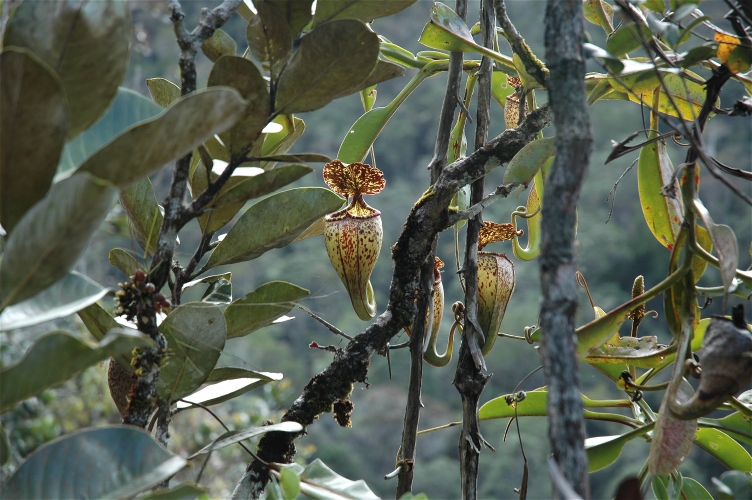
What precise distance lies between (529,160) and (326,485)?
0.93 feet

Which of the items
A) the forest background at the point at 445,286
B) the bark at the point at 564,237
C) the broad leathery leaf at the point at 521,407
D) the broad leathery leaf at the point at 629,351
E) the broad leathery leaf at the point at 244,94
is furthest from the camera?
the forest background at the point at 445,286

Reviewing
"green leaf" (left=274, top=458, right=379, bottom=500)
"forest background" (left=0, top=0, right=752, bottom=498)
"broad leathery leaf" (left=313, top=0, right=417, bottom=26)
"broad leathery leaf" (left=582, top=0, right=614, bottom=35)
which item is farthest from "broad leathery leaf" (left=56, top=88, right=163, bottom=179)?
"forest background" (left=0, top=0, right=752, bottom=498)

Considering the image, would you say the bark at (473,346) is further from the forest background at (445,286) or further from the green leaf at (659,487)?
the forest background at (445,286)

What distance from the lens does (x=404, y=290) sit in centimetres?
50

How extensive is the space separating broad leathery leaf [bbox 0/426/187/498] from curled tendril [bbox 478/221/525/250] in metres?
0.42

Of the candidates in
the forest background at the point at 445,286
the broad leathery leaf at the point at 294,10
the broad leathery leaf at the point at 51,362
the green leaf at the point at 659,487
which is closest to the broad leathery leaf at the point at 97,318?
the broad leathery leaf at the point at 51,362

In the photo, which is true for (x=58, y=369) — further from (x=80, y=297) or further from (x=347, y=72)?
(x=347, y=72)

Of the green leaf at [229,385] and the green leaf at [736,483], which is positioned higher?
the green leaf at [736,483]

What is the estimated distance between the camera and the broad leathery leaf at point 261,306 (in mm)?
426

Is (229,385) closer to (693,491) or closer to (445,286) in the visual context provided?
(693,491)

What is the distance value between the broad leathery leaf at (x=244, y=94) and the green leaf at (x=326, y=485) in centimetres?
21

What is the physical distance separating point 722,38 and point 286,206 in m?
0.35

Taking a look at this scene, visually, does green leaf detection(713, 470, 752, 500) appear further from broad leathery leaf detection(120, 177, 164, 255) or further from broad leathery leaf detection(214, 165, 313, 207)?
broad leathery leaf detection(120, 177, 164, 255)

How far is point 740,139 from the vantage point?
16422 millimetres
